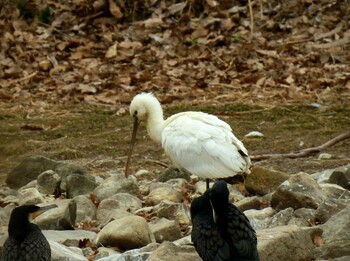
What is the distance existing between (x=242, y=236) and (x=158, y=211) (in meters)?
2.81

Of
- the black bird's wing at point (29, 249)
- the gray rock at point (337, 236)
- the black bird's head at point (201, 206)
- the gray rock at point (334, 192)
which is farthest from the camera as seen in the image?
the gray rock at point (334, 192)

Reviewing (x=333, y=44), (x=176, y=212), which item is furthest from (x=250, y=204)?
(x=333, y=44)

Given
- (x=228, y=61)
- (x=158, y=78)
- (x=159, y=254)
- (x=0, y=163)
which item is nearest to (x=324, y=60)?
(x=228, y=61)

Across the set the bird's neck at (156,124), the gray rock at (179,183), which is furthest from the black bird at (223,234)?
the bird's neck at (156,124)

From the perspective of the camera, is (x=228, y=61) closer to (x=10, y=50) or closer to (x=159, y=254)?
(x=10, y=50)

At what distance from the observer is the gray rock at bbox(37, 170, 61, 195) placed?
10125 mm

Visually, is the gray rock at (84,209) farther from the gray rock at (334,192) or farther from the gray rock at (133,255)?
the gray rock at (334,192)

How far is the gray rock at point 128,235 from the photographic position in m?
8.03

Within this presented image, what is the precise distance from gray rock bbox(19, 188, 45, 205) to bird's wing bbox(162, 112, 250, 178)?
121 cm

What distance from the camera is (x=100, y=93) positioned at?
14914 millimetres

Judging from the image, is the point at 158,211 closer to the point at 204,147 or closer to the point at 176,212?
the point at 176,212

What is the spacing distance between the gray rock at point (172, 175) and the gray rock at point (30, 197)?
1.35 m

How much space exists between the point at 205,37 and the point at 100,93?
2.55 metres

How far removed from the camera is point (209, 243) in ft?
21.1
